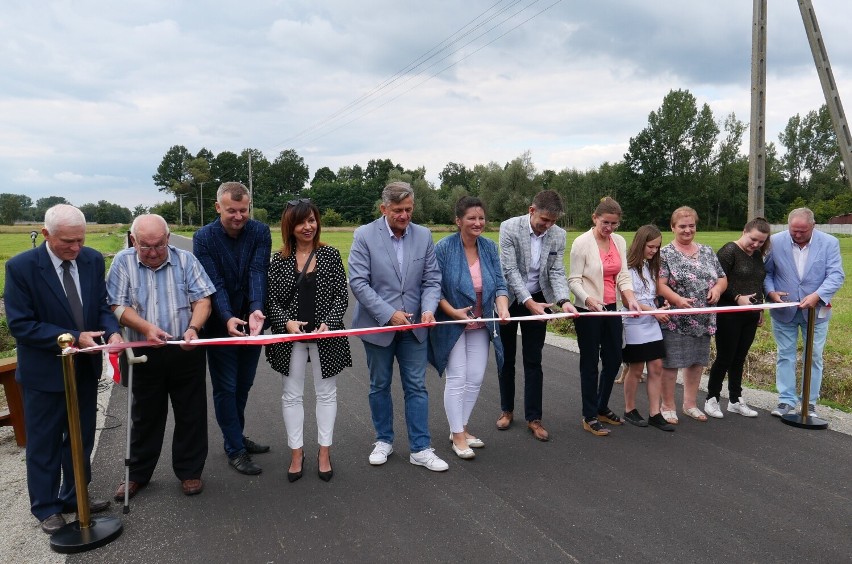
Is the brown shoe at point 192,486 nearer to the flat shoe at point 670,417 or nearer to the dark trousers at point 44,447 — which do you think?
the dark trousers at point 44,447

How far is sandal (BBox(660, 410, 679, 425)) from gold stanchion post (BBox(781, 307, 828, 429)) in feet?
3.23

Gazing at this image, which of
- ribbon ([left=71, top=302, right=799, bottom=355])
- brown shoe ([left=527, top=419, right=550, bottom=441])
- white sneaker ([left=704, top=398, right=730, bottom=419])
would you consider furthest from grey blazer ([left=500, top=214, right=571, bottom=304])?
white sneaker ([left=704, top=398, right=730, bottom=419])

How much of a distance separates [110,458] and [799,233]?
21.2 ft

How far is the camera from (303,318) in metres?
4.42

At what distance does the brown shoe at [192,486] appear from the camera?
13.6 ft

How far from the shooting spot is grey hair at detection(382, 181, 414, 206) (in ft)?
14.6

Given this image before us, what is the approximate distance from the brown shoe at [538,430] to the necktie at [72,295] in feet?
11.7

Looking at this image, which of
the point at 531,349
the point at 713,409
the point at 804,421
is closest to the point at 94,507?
the point at 531,349

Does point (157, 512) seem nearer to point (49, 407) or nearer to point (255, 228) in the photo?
point (49, 407)

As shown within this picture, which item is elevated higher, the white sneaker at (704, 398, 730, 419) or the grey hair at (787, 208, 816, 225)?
the grey hair at (787, 208, 816, 225)

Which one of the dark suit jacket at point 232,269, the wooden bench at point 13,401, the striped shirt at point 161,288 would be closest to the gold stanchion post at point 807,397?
the dark suit jacket at point 232,269

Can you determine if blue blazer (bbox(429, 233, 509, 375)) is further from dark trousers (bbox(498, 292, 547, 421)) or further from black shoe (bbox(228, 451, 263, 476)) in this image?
black shoe (bbox(228, 451, 263, 476))

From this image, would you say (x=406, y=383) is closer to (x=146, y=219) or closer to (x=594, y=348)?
(x=594, y=348)

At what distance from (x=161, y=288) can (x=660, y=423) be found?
434 cm
